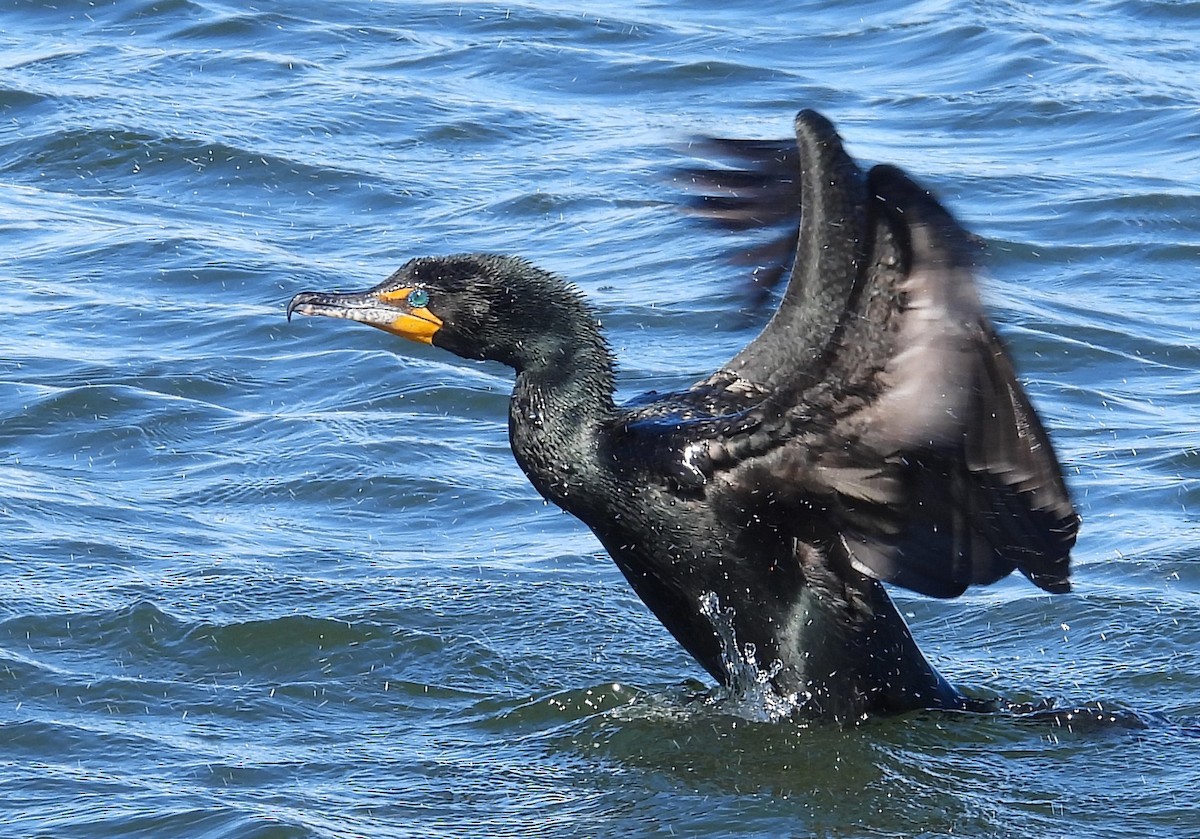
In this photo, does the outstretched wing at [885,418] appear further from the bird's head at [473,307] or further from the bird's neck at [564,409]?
the bird's head at [473,307]

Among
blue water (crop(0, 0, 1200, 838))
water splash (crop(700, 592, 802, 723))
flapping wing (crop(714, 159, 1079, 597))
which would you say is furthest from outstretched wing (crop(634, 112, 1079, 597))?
water splash (crop(700, 592, 802, 723))

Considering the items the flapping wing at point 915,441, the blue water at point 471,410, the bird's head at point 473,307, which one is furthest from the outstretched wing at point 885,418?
the bird's head at point 473,307

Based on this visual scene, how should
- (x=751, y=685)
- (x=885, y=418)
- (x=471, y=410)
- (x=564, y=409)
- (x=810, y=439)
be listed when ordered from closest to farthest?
(x=885, y=418) → (x=810, y=439) → (x=564, y=409) → (x=751, y=685) → (x=471, y=410)

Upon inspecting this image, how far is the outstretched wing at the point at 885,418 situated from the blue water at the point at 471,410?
21 cm

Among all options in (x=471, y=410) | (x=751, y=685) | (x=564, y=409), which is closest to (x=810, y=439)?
(x=564, y=409)

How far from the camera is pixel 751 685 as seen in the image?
5.83 meters

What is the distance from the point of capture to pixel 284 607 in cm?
666

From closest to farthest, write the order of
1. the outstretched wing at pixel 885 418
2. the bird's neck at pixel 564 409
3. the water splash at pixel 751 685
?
the outstretched wing at pixel 885 418 → the bird's neck at pixel 564 409 → the water splash at pixel 751 685

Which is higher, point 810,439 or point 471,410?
point 810,439

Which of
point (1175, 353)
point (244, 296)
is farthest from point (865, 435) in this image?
point (244, 296)

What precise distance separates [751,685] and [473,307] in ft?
4.17

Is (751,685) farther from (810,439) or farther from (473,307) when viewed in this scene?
(473,307)

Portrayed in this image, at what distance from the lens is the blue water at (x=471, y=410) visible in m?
5.64

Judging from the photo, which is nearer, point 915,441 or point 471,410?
point 915,441
